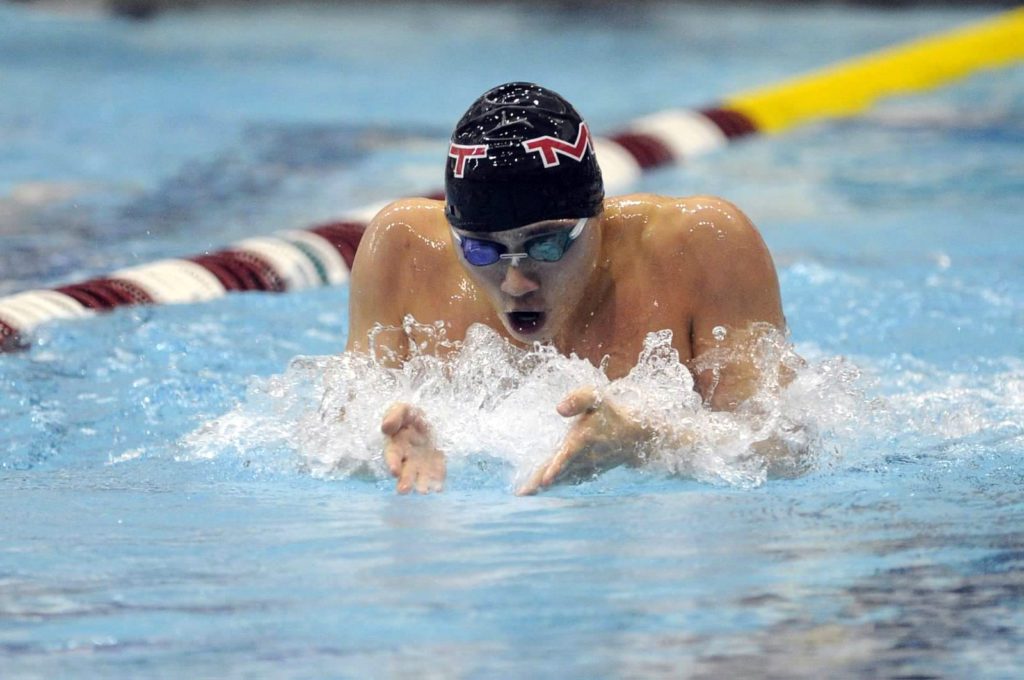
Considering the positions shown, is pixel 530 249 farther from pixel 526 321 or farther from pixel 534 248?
pixel 526 321

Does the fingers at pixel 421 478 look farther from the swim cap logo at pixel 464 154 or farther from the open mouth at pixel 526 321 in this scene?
the swim cap logo at pixel 464 154

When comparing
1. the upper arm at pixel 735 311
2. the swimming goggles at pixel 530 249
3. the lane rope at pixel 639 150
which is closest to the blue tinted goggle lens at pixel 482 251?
the swimming goggles at pixel 530 249

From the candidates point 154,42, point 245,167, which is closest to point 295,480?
point 245,167

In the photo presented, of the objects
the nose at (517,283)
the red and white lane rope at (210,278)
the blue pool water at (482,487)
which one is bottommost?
the blue pool water at (482,487)

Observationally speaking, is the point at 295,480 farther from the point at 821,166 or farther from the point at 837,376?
the point at 821,166

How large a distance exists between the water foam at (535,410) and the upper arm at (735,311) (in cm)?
2

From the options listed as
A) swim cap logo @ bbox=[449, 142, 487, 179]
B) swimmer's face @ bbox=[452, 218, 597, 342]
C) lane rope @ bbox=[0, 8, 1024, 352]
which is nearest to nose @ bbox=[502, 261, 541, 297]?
swimmer's face @ bbox=[452, 218, 597, 342]

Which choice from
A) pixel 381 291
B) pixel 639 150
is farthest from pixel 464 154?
pixel 639 150

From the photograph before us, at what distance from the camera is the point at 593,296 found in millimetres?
2791

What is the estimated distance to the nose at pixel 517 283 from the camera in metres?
2.54

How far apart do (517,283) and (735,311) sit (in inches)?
15.2

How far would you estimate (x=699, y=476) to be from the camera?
2.64 m

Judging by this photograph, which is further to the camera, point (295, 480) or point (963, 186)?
point (963, 186)

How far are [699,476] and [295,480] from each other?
27.6 inches
